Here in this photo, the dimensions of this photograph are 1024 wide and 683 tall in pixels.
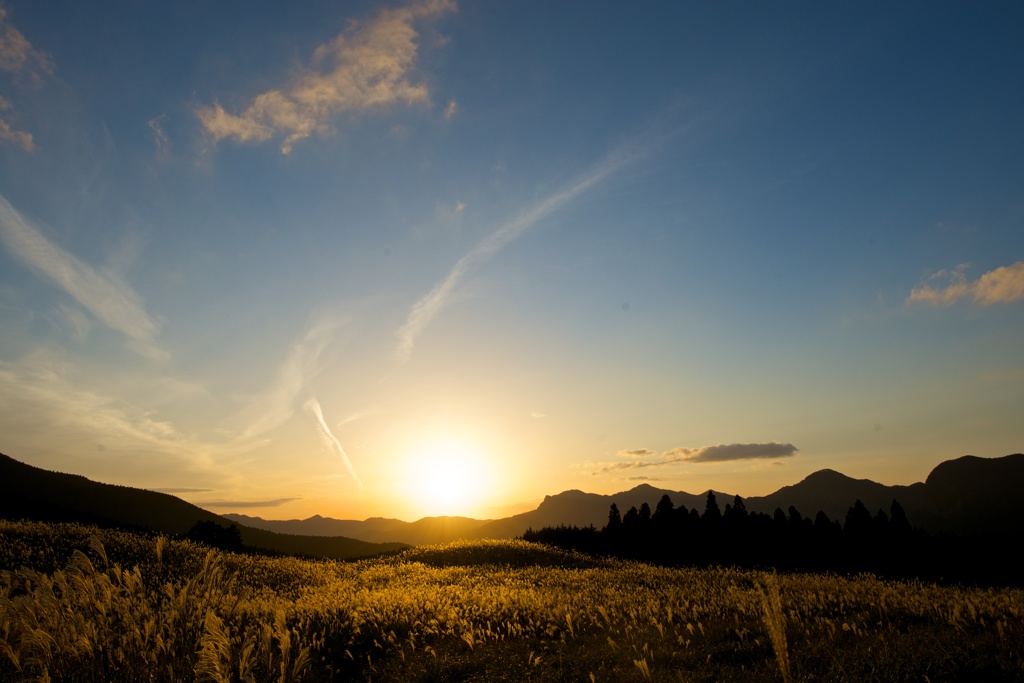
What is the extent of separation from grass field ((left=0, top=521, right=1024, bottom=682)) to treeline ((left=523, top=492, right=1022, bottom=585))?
3976cm

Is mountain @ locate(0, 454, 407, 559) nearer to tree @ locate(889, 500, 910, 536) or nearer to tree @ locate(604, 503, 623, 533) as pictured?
tree @ locate(604, 503, 623, 533)

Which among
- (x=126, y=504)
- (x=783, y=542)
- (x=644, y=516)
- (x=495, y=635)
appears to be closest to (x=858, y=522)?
(x=783, y=542)

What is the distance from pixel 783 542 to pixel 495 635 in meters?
53.6

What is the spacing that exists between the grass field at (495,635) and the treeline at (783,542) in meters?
39.8

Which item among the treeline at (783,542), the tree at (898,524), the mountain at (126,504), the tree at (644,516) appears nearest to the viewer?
the treeline at (783,542)

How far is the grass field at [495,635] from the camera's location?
5.95 metres

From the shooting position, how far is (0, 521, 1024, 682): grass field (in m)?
5.95

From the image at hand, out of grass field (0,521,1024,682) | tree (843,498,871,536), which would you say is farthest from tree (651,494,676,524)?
grass field (0,521,1024,682)

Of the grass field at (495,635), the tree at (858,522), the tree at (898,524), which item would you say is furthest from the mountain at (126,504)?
the grass field at (495,635)

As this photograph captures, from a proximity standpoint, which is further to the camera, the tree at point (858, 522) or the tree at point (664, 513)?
the tree at point (664, 513)

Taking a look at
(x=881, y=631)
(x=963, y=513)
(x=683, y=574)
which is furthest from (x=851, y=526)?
(x=963, y=513)

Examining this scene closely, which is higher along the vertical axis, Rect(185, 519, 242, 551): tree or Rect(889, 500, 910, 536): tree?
Rect(185, 519, 242, 551): tree

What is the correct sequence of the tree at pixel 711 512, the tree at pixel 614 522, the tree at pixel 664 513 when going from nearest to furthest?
the tree at pixel 664 513
the tree at pixel 711 512
the tree at pixel 614 522

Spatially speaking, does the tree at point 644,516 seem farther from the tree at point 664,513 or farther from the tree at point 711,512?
the tree at point 711,512
